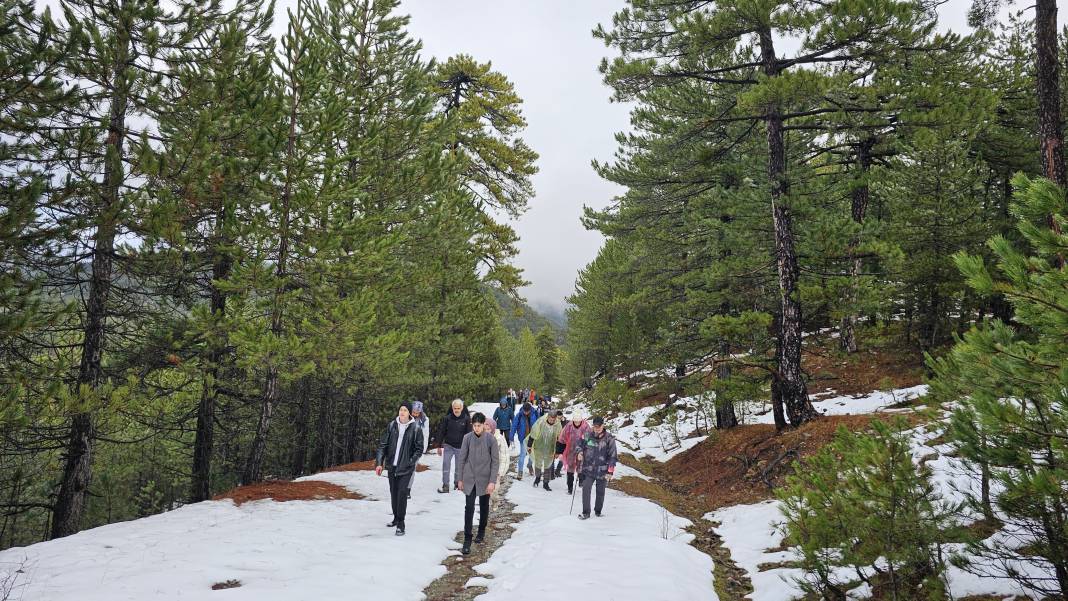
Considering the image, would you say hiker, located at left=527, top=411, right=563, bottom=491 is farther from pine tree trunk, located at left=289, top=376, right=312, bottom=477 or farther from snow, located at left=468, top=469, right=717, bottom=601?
pine tree trunk, located at left=289, top=376, right=312, bottom=477

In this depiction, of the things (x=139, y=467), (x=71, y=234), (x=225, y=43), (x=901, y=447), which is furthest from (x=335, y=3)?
(x=139, y=467)

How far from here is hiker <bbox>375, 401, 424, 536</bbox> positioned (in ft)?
25.9

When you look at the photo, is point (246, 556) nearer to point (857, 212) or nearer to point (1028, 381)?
point (1028, 381)

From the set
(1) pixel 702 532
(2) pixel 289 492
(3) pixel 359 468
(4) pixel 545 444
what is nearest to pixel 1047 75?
(1) pixel 702 532

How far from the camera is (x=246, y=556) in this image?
6270 mm

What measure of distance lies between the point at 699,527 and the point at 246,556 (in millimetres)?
7420

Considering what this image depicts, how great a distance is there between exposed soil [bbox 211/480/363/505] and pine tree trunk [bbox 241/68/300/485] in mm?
633

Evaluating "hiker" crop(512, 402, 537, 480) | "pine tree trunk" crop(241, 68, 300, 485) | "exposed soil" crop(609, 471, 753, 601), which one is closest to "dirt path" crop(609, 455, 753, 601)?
"exposed soil" crop(609, 471, 753, 601)

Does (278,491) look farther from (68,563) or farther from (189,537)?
(68,563)

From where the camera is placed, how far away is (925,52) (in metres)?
9.38

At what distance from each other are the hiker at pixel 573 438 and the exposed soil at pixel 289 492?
471 cm

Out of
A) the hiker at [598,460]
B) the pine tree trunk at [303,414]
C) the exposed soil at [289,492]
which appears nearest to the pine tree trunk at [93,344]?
the exposed soil at [289,492]

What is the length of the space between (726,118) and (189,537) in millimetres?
12914

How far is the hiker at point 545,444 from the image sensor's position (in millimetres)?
12472
